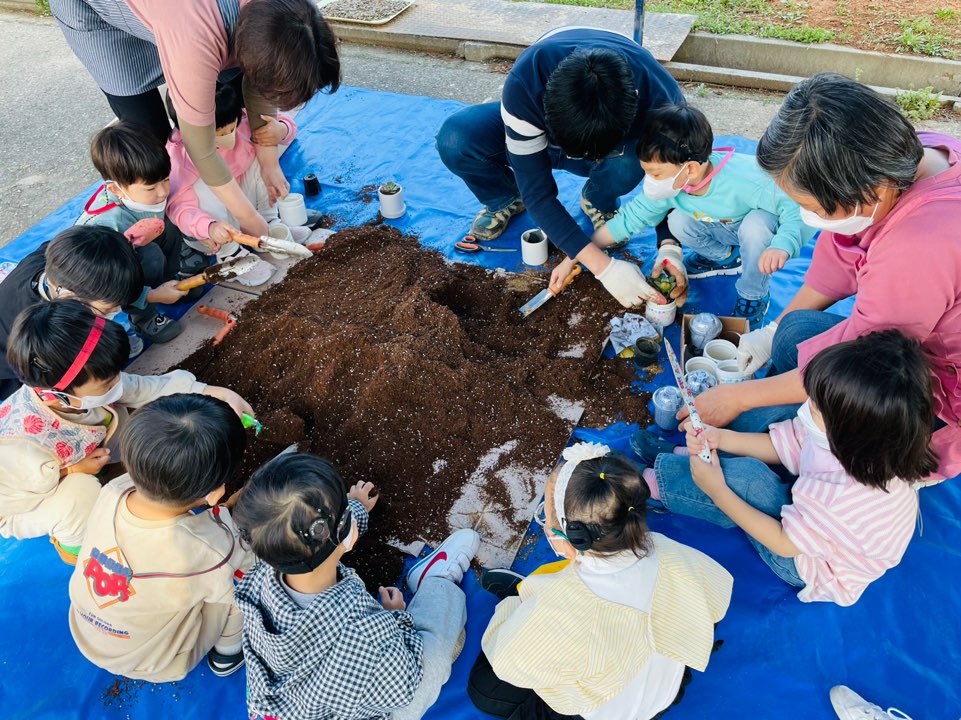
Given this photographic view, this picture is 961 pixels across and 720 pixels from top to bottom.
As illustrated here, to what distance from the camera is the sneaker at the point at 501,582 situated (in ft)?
7.59

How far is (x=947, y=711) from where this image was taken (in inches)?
77.9

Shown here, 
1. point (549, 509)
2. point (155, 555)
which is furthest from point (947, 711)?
point (155, 555)

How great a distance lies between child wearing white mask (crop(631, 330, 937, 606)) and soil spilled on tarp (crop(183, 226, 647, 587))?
1.86ft

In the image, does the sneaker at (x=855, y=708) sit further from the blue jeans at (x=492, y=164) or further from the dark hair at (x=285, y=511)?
the blue jeans at (x=492, y=164)

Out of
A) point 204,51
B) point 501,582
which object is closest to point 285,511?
point 501,582

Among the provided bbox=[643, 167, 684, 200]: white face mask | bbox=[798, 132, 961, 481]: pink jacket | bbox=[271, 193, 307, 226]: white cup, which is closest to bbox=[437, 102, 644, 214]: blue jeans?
bbox=[643, 167, 684, 200]: white face mask

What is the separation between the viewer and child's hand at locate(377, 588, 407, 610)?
2.25 meters

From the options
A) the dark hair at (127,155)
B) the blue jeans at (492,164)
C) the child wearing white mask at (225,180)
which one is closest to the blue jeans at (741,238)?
the blue jeans at (492,164)

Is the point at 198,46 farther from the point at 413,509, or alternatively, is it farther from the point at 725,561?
the point at 725,561

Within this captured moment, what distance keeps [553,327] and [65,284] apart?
2122 millimetres

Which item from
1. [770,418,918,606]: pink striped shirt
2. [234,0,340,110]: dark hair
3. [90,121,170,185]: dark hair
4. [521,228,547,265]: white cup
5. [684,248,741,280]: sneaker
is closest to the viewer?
[770,418,918,606]: pink striped shirt

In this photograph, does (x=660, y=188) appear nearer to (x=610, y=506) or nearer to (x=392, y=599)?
(x=610, y=506)

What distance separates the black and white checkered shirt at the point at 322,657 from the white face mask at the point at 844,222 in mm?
1777

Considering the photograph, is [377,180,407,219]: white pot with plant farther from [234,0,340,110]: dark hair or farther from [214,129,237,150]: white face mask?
[234,0,340,110]: dark hair
